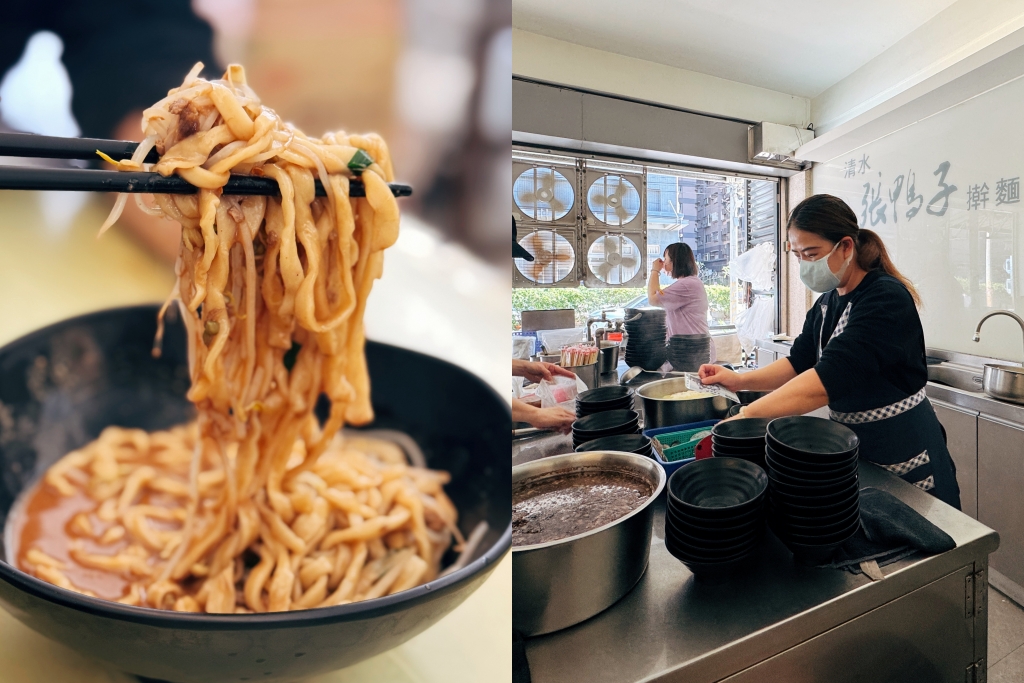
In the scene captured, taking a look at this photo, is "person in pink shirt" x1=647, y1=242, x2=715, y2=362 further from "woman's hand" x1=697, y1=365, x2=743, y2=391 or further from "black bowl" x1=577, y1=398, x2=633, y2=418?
"black bowl" x1=577, y1=398, x2=633, y2=418

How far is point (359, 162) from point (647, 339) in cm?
353

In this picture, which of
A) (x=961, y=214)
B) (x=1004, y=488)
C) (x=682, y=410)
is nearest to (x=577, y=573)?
(x=682, y=410)

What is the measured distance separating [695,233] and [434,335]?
4.44 m

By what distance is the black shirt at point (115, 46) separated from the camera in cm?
25

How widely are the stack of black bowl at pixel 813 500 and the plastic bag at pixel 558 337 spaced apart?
2141 mm

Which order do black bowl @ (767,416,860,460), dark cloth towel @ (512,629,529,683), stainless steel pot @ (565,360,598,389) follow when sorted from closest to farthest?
dark cloth towel @ (512,629,529,683)
black bowl @ (767,416,860,460)
stainless steel pot @ (565,360,598,389)

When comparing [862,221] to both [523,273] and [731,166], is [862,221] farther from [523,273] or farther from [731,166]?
[523,273]

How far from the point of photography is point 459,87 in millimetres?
321

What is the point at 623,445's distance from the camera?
1079 millimetres

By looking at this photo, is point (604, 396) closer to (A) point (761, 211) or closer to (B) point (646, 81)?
(B) point (646, 81)

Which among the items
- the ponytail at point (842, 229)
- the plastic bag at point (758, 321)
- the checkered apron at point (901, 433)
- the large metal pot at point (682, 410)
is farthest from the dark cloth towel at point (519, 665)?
the plastic bag at point (758, 321)

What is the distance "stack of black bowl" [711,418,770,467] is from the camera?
1072mm

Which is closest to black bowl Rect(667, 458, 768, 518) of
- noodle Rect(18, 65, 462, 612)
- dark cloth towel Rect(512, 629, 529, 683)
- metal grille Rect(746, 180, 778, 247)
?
dark cloth towel Rect(512, 629, 529, 683)

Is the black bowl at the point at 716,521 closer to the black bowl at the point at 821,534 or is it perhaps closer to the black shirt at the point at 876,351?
the black bowl at the point at 821,534
